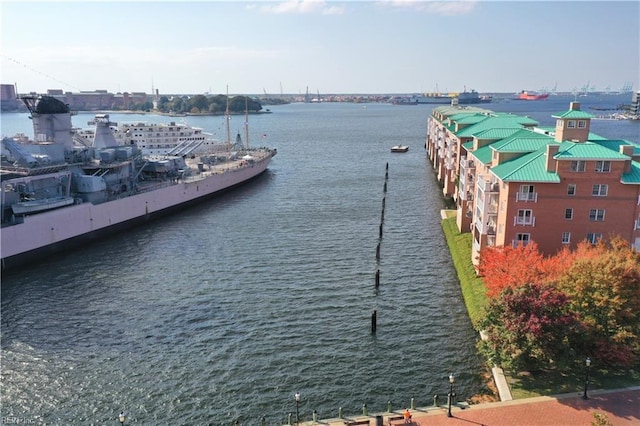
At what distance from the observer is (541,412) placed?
84.5ft

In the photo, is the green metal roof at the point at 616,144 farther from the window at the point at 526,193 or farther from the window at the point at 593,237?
the window at the point at 526,193

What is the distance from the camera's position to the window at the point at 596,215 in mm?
40319

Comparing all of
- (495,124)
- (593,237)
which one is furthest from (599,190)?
(495,124)

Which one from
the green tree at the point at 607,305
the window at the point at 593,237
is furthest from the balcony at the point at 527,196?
the green tree at the point at 607,305

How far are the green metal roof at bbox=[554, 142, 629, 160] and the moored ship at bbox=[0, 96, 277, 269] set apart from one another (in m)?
51.2

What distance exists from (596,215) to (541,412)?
2067 centimetres

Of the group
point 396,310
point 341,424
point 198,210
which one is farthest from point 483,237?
point 198,210

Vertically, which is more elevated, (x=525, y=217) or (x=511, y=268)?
(x=525, y=217)

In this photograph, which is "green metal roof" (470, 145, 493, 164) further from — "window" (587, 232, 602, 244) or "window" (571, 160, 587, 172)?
"window" (587, 232, 602, 244)

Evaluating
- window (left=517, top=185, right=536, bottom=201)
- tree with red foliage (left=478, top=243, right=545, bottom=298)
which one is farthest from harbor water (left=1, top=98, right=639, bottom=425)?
window (left=517, top=185, right=536, bottom=201)

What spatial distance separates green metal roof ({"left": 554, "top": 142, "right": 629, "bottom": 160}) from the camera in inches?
1553

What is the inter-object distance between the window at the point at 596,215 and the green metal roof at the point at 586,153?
4.19 metres

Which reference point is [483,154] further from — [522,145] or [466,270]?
[466,270]

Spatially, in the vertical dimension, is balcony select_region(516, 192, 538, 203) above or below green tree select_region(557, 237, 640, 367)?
above
